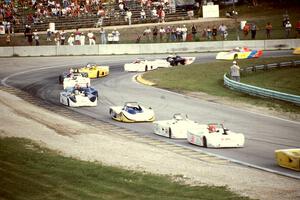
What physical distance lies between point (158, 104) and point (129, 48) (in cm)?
2401

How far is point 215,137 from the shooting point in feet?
84.9

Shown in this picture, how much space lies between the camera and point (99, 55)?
59375 millimetres

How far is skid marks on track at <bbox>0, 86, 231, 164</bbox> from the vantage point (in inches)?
971

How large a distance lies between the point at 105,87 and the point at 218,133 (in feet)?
58.1

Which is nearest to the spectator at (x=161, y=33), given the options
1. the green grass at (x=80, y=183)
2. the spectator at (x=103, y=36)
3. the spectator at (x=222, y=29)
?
the spectator at (x=103, y=36)

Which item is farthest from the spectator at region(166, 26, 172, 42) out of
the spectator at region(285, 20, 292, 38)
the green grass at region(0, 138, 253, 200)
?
the green grass at region(0, 138, 253, 200)

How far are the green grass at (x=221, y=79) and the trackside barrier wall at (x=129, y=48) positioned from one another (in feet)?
22.7

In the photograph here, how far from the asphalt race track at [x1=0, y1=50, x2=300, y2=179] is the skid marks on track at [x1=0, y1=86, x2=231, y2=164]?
0.44 m

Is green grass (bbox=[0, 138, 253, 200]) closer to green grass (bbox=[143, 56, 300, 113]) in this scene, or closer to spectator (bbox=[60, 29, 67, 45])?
green grass (bbox=[143, 56, 300, 113])

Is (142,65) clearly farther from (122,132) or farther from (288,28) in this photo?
(122,132)

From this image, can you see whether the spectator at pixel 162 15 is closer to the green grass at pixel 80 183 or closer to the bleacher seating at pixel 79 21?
the bleacher seating at pixel 79 21

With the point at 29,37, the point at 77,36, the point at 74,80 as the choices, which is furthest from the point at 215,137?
the point at 29,37

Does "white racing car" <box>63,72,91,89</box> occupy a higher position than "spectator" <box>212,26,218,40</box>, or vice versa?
"spectator" <box>212,26,218,40</box>

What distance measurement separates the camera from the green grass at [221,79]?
36684 millimetres
